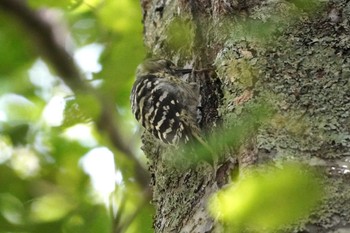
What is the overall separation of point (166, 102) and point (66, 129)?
0.87m

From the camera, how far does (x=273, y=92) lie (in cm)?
224

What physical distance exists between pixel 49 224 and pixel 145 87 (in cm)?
99

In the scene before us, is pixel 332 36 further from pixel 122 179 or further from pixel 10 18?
pixel 10 18

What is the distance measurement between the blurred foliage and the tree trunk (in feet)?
3.22

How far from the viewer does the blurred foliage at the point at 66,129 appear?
3.75 metres

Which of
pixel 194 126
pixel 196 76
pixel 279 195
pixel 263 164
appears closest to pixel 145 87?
pixel 196 76

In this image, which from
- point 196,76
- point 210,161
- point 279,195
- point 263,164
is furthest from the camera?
point 196,76

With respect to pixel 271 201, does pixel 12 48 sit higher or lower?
higher

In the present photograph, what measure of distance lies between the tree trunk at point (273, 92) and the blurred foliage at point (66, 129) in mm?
980

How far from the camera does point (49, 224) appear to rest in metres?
3.74

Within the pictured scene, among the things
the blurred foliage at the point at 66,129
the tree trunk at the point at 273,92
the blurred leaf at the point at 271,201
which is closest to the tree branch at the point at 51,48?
the blurred foliage at the point at 66,129

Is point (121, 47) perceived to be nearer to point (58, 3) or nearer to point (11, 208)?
point (58, 3)

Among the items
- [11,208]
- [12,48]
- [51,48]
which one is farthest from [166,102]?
[12,48]

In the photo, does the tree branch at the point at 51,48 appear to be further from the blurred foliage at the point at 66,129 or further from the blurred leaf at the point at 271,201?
the blurred leaf at the point at 271,201
